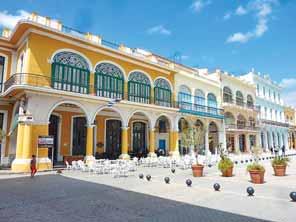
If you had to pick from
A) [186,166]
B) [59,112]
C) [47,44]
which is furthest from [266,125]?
[47,44]

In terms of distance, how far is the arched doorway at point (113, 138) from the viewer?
75.3 ft

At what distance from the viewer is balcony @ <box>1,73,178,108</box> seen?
1541cm

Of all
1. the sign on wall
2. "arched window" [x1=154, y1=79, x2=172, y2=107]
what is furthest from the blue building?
the sign on wall

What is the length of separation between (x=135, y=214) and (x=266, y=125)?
38.5 metres

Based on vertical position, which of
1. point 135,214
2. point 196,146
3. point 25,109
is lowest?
point 135,214

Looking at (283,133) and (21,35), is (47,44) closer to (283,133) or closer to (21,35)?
(21,35)

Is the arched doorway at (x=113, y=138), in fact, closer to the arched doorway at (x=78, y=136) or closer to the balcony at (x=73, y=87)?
the arched doorway at (x=78, y=136)

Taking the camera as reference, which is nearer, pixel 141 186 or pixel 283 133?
pixel 141 186

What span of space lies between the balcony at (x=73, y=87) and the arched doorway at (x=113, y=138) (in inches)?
149

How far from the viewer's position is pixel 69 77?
17.3 m

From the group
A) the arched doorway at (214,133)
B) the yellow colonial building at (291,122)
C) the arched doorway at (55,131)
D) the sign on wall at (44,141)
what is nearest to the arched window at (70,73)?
the sign on wall at (44,141)

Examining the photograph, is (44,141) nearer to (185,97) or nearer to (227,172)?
(227,172)

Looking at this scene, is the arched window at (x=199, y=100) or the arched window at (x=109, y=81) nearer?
the arched window at (x=109, y=81)

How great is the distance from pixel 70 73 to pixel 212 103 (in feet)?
60.9
